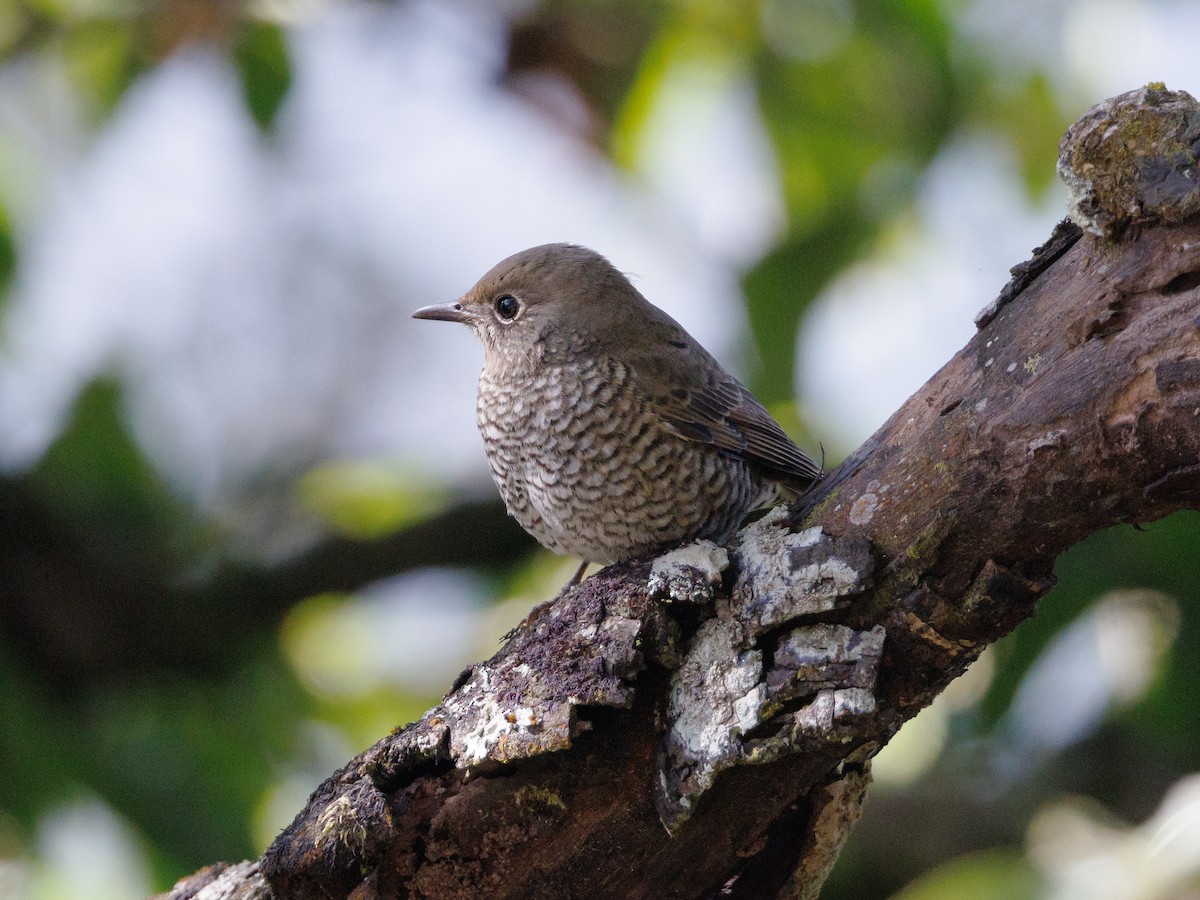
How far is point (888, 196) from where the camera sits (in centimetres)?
470

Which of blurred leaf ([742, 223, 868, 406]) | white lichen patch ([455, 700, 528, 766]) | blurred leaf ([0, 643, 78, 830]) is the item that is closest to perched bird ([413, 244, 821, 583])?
blurred leaf ([742, 223, 868, 406])

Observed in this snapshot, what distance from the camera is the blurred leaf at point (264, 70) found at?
4551 mm

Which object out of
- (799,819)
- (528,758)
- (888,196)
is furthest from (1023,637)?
(528,758)

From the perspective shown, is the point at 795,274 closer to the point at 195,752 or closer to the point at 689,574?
the point at 689,574

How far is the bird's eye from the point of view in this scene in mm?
4023

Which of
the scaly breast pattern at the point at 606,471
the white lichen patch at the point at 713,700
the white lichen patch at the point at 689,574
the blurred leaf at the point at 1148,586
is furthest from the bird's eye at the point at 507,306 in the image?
the blurred leaf at the point at 1148,586

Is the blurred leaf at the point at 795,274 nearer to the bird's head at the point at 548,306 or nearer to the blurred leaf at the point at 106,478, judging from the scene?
the bird's head at the point at 548,306

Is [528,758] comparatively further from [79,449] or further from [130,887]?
[79,449]

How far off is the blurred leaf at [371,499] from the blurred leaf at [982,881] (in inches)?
95.3

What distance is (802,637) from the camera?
2324mm

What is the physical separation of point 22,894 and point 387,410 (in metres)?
3.64

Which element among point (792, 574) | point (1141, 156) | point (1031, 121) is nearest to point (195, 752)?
point (792, 574)

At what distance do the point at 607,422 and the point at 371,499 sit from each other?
2.16 m

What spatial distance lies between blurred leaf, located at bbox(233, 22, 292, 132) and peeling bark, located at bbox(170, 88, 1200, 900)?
2622 mm
